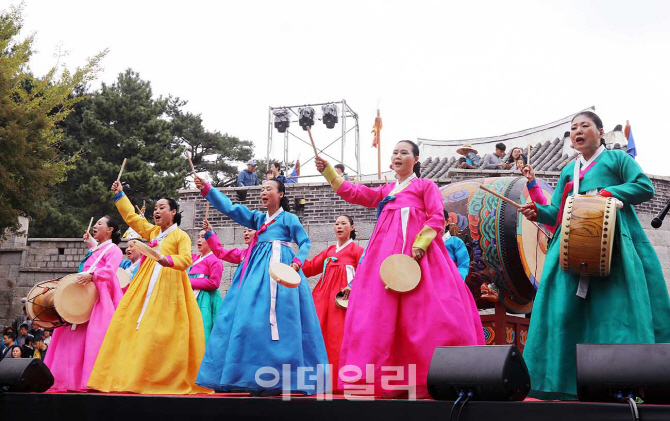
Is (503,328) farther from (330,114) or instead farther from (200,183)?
(330,114)

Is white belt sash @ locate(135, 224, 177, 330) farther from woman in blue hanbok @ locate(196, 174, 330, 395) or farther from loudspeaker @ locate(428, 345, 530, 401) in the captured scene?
loudspeaker @ locate(428, 345, 530, 401)

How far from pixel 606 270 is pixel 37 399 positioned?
11.6 ft

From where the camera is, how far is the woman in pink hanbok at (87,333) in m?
5.75

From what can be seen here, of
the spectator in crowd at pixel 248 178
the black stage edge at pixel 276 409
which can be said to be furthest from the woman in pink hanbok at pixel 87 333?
the spectator in crowd at pixel 248 178

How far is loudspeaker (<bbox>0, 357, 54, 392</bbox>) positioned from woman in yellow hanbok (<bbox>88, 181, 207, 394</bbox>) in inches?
22.0

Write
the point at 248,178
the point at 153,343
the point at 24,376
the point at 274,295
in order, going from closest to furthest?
the point at 24,376
the point at 274,295
the point at 153,343
the point at 248,178

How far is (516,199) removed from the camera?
26.2 ft

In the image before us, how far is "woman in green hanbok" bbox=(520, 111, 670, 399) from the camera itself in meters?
3.63

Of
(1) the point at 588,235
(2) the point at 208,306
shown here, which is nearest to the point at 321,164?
(1) the point at 588,235

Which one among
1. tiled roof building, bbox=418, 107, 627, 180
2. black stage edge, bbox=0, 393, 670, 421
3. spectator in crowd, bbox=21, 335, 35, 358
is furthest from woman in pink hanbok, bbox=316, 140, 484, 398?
tiled roof building, bbox=418, 107, 627, 180

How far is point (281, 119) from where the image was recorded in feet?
47.7

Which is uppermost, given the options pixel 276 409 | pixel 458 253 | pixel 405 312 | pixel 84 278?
pixel 458 253

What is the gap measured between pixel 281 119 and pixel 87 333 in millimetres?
9210

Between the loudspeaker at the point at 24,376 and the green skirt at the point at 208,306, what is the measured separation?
2.57 m
